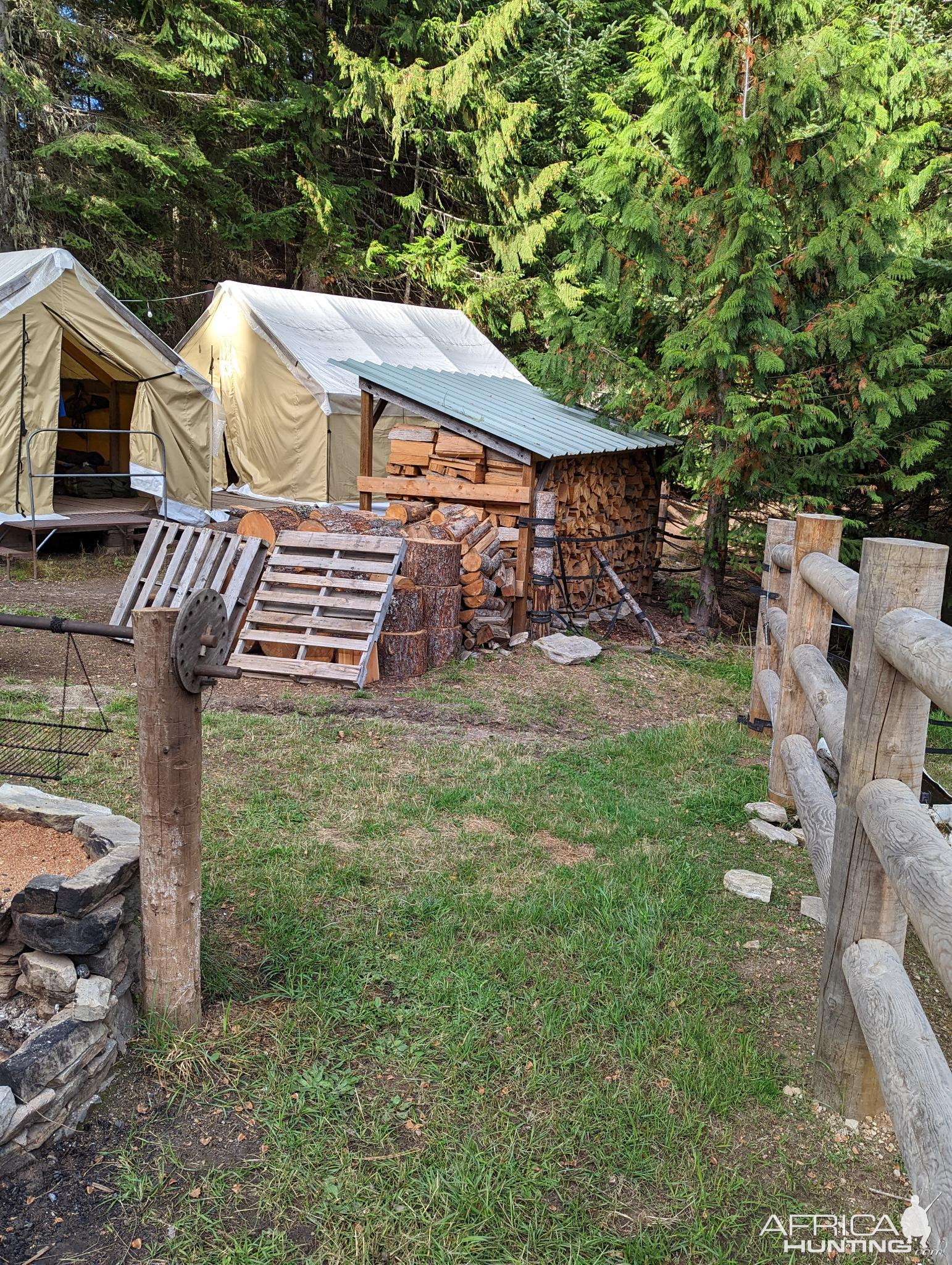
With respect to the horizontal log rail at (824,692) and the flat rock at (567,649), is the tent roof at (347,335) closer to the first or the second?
the flat rock at (567,649)

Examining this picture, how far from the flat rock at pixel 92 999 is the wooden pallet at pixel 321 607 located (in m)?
4.67

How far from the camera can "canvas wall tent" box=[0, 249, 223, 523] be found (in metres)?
11.1

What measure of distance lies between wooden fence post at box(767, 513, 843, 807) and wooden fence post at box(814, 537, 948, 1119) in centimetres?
198

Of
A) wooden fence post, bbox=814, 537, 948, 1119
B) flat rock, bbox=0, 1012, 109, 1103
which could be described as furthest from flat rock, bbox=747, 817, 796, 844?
flat rock, bbox=0, 1012, 109, 1103

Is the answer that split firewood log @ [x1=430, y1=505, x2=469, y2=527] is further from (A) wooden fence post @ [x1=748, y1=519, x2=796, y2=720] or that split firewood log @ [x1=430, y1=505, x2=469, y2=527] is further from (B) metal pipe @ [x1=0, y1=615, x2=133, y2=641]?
(B) metal pipe @ [x1=0, y1=615, x2=133, y2=641]

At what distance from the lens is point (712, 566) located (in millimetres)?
11188

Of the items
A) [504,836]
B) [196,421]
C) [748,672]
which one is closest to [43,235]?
[196,421]

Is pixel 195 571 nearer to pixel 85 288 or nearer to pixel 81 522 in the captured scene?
pixel 81 522

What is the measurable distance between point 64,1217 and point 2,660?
5765mm

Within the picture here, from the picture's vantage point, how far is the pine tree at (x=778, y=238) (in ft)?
30.6

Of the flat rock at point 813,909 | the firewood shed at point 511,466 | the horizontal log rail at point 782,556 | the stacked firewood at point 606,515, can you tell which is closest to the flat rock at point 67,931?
the flat rock at point 813,909

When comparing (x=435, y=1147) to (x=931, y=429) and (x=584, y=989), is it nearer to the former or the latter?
(x=584, y=989)

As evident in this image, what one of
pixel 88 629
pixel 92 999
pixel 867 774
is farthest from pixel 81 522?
pixel 867 774

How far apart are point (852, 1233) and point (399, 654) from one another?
584cm
